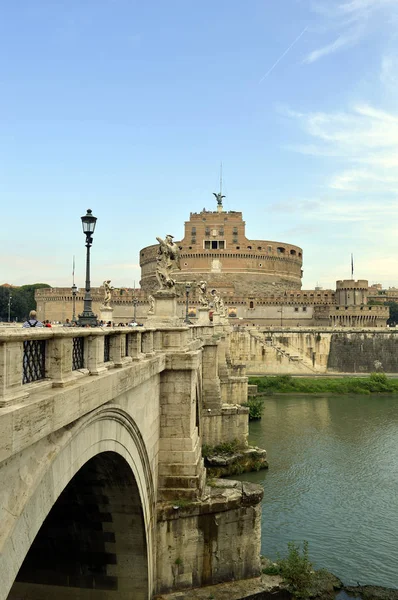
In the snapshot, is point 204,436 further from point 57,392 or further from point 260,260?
point 260,260

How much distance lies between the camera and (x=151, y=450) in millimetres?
9484

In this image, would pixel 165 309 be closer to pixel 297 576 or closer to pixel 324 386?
pixel 297 576

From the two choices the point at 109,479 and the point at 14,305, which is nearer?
the point at 109,479

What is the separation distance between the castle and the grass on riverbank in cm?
2865

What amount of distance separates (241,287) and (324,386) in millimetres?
42866

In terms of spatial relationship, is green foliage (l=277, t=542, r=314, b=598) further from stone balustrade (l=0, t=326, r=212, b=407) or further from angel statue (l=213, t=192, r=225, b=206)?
angel statue (l=213, t=192, r=225, b=206)

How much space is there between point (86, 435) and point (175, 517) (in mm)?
5274

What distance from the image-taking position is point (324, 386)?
42906 mm

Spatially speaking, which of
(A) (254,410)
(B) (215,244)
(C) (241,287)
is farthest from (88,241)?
(B) (215,244)

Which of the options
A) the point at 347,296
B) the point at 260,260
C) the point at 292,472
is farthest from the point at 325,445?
the point at 260,260

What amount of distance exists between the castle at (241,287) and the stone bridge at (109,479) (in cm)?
6041

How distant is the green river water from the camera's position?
14.0 meters

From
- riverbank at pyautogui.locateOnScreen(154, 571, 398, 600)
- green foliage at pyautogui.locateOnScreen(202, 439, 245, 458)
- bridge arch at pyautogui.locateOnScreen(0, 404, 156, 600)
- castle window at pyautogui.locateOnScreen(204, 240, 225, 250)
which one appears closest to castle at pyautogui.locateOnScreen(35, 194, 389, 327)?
castle window at pyautogui.locateOnScreen(204, 240, 225, 250)

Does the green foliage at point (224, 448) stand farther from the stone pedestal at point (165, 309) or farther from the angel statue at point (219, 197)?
the angel statue at point (219, 197)
